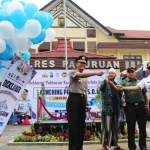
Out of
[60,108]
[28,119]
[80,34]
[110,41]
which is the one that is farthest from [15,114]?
[110,41]

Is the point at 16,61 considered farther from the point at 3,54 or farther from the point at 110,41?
the point at 110,41

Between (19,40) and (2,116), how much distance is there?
1.42 m

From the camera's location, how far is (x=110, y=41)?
24.3 m

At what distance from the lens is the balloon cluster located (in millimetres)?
4535

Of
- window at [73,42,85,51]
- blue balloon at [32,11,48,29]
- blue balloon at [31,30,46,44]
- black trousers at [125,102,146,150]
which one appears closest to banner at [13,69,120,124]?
black trousers at [125,102,146,150]

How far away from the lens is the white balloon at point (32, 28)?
459 centimetres

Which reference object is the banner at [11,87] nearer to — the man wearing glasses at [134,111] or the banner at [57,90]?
the man wearing glasses at [134,111]

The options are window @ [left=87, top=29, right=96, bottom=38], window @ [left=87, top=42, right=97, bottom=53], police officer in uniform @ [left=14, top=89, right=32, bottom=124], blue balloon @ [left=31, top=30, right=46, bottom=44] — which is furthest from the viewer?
window @ [left=87, top=29, right=96, bottom=38]

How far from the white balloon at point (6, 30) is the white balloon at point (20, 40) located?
0.10 meters

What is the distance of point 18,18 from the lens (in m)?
4.60

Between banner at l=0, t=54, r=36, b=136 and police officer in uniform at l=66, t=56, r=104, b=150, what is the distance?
2.78ft

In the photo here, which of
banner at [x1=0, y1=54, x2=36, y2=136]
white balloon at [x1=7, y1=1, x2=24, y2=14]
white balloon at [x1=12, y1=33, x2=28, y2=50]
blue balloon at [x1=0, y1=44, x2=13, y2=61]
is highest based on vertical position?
white balloon at [x1=7, y1=1, x2=24, y2=14]

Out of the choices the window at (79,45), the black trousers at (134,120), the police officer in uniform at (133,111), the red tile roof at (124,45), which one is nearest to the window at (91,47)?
the window at (79,45)

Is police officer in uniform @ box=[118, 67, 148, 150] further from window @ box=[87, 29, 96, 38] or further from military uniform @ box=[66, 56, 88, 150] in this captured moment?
window @ box=[87, 29, 96, 38]
